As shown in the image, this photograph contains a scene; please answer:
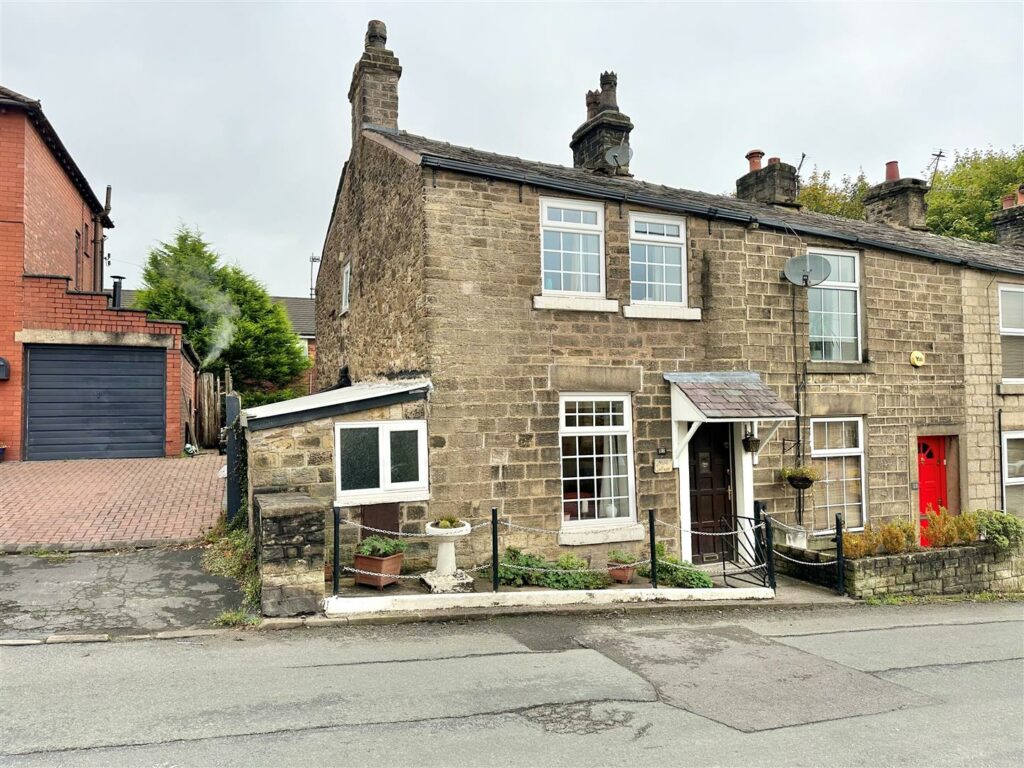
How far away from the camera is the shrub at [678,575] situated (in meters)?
9.82

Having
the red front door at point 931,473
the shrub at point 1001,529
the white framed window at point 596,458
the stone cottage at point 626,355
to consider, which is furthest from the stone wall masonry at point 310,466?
the red front door at point 931,473

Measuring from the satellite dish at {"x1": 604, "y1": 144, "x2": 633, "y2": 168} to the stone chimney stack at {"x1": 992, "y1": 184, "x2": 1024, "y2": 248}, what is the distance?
37.1 feet

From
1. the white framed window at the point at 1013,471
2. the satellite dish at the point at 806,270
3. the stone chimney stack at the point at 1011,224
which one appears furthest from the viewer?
the stone chimney stack at the point at 1011,224

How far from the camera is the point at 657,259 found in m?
11.3

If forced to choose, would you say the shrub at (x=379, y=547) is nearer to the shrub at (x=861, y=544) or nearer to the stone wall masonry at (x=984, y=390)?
the shrub at (x=861, y=544)

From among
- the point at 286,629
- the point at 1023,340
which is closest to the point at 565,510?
the point at 286,629

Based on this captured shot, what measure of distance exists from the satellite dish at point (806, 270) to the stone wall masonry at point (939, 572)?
178 inches

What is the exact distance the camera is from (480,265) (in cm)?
1005

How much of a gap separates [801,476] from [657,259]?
421 cm

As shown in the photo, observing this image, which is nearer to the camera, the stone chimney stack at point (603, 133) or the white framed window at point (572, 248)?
the white framed window at point (572, 248)

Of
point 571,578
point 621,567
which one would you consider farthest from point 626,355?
point 571,578

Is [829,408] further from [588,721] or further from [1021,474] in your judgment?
[588,721]

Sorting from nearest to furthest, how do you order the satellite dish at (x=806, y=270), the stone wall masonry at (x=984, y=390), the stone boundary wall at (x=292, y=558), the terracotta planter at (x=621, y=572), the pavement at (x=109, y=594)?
1. the pavement at (x=109, y=594)
2. the stone boundary wall at (x=292, y=558)
3. the terracotta planter at (x=621, y=572)
4. the satellite dish at (x=806, y=270)
5. the stone wall masonry at (x=984, y=390)

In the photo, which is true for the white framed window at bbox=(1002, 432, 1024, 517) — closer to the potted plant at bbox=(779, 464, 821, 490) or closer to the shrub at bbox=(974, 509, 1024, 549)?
the shrub at bbox=(974, 509, 1024, 549)
